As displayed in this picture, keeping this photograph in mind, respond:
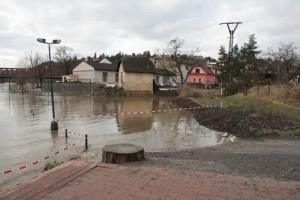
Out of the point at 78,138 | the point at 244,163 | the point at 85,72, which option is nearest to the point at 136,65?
the point at 85,72

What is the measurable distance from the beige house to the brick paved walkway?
115 feet

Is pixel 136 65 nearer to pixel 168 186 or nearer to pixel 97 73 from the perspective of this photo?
pixel 97 73

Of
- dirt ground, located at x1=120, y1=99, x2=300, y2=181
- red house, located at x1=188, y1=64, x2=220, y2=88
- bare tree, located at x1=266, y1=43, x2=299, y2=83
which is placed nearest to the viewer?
dirt ground, located at x1=120, y1=99, x2=300, y2=181

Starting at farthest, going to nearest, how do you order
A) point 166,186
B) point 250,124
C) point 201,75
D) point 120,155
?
point 201,75 → point 250,124 → point 120,155 → point 166,186

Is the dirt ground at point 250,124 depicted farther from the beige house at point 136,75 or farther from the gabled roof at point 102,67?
the gabled roof at point 102,67

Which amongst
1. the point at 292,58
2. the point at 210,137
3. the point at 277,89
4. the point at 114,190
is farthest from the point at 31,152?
the point at 292,58

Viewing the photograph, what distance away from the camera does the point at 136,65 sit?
4178 cm

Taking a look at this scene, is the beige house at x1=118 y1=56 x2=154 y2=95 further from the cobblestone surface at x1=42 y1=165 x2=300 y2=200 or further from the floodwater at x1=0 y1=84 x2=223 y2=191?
the cobblestone surface at x1=42 y1=165 x2=300 y2=200

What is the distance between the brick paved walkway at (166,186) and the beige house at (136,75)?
115ft

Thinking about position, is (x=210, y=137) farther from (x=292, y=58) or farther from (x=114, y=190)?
(x=292, y=58)

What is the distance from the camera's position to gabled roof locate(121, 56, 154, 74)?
40938 millimetres

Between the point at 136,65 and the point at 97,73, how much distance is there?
1022cm

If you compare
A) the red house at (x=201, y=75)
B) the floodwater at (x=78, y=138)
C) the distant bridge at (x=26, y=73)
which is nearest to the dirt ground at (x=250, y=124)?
the floodwater at (x=78, y=138)

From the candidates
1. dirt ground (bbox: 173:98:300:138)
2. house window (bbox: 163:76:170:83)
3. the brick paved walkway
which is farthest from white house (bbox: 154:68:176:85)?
the brick paved walkway
